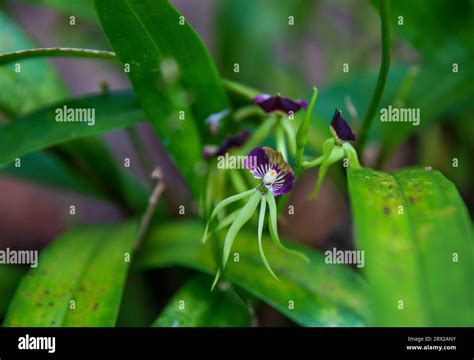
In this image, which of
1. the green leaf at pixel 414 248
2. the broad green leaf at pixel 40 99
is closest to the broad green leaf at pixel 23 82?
the broad green leaf at pixel 40 99

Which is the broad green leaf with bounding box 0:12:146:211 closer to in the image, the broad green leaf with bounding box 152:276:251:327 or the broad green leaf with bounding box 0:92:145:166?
the broad green leaf with bounding box 0:92:145:166

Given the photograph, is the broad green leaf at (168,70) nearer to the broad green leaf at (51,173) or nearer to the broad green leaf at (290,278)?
the broad green leaf at (290,278)

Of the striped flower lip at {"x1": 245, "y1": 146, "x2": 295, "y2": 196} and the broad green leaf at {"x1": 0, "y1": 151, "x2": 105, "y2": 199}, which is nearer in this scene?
the striped flower lip at {"x1": 245, "y1": 146, "x2": 295, "y2": 196}

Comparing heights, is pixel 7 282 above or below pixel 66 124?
below

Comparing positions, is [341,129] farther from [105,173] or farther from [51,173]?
[51,173]

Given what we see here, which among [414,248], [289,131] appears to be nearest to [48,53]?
[289,131]

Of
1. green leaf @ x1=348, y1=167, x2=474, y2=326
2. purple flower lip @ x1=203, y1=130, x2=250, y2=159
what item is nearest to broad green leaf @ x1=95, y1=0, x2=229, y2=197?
purple flower lip @ x1=203, y1=130, x2=250, y2=159

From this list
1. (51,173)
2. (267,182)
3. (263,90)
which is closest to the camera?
(267,182)
